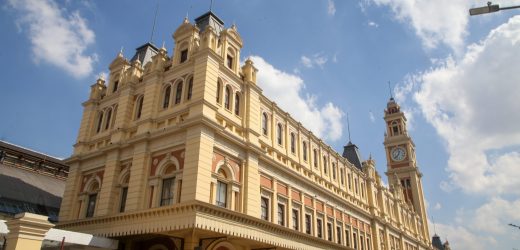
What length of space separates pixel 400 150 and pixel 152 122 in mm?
61797

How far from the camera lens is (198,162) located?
20109 millimetres

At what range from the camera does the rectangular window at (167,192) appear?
2161cm

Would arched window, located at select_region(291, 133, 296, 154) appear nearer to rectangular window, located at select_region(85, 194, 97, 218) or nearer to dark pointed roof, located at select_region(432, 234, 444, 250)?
rectangular window, located at select_region(85, 194, 97, 218)

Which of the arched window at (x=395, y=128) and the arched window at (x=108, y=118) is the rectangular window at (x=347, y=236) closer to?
the arched window at (x=108, y=118)

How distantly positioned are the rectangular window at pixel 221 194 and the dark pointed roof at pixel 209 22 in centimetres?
1129

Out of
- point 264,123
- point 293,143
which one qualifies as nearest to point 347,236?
point 293,143

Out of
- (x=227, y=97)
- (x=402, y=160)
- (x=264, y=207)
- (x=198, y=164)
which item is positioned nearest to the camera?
(x=198, y=164)

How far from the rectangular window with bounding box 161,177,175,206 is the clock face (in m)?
61.7

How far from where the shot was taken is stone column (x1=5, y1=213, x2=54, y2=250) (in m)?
13.5

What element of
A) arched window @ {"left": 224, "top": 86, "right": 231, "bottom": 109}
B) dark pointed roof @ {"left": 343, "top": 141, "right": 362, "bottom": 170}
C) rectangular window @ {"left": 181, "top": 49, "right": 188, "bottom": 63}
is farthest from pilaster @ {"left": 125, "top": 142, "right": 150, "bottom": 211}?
dark pointed roof @ {"left": 343, "top": 141, "right": 362, "bottom": 170}

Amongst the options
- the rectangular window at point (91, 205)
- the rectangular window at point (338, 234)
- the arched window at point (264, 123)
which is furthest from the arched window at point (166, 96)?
the rectangular window at point (338, 234)

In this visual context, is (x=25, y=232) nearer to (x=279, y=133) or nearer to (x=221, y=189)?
(x=221, y=189)

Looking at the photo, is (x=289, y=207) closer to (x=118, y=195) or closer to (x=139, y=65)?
(x=118, y=195)

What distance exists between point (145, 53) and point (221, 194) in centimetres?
1546
